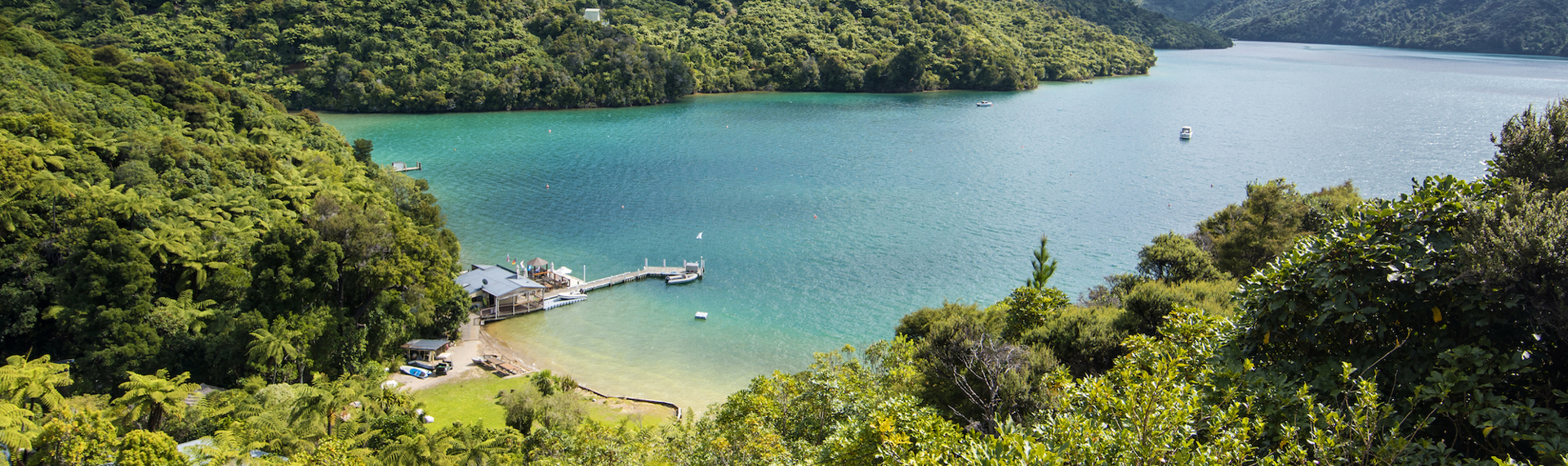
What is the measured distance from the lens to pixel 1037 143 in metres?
69.8

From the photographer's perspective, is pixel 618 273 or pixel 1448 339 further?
pixel 618 273

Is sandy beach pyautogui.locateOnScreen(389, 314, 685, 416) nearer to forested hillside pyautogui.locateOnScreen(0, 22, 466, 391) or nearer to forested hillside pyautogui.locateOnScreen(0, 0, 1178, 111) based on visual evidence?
forested hillside pyautogui.locateOnScreen(0, 22, 466, 391)

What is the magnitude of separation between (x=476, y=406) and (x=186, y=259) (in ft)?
33.4

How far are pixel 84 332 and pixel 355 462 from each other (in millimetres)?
15111

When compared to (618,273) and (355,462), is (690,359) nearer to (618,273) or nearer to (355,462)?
(618,273)

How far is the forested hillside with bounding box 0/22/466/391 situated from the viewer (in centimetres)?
2311

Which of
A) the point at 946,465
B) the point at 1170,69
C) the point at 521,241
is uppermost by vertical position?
the point at 1170,69

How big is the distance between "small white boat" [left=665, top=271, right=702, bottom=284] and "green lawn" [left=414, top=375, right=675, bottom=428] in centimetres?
1155

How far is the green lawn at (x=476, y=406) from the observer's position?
80.1 feet

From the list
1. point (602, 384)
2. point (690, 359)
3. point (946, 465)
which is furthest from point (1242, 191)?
point (946, 465)

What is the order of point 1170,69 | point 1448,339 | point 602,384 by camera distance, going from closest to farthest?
1. point 1448,339
2. point 602,384
3. point 1170,69

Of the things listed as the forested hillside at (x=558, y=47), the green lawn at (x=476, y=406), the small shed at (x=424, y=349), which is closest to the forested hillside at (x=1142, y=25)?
the forested hillside at (x=558, y=47)

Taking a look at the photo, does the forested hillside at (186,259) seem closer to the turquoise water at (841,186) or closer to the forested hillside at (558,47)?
the turquoise water at (841,186)

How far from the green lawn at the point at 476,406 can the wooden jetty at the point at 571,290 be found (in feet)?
22.2
